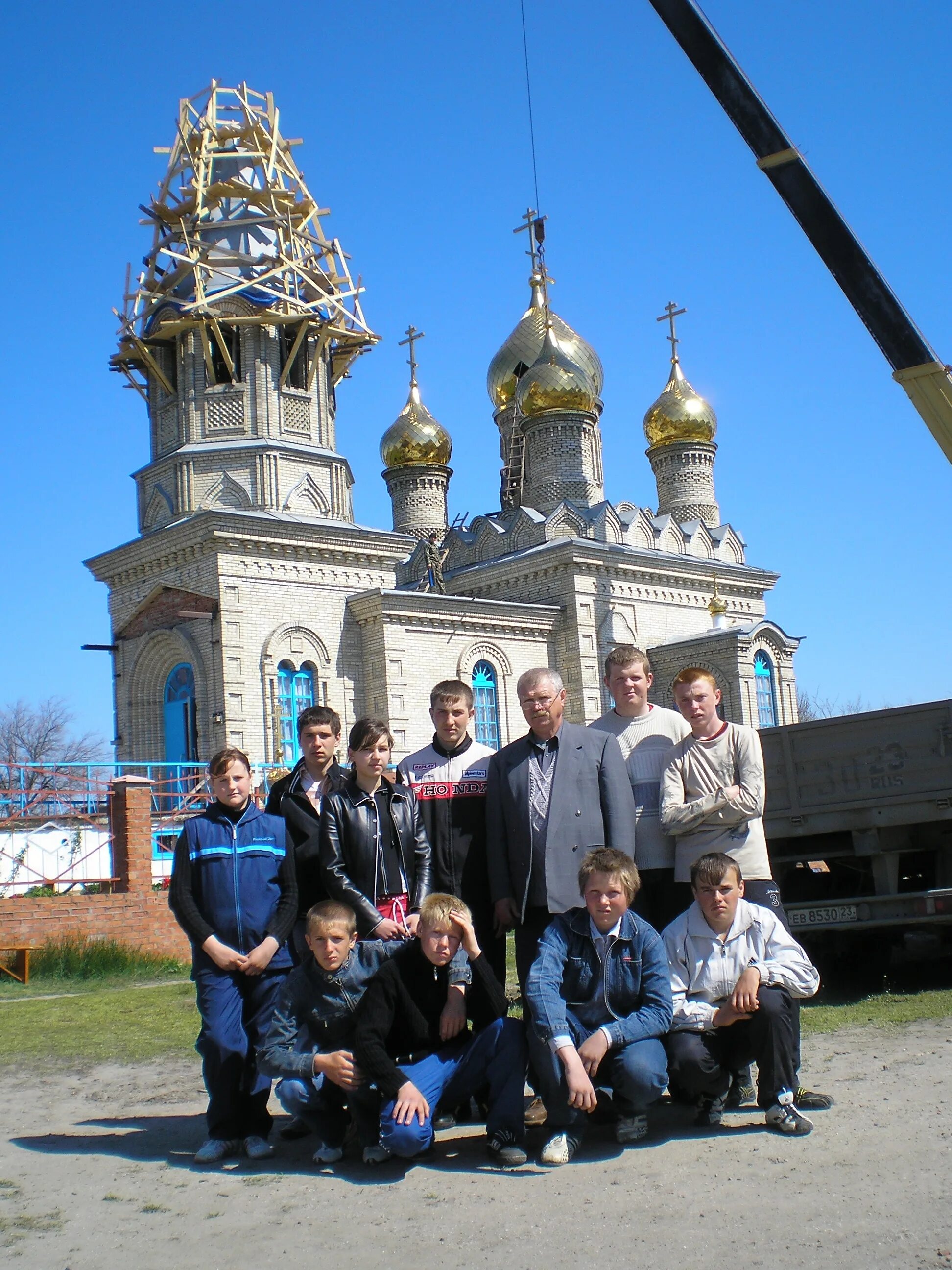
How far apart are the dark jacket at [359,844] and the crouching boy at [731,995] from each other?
1052 millimetres

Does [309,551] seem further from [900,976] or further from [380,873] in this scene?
[380,873]

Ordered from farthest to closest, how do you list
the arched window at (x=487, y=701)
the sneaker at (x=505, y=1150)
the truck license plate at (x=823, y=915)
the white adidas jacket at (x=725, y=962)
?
1. the arched window at (x=487, y=701)
2. the truck license plate at (x=823, y=915)
3. the white adidas jacket at (x=725, y=962)
4. the sneaker at (x=505, y=1150)

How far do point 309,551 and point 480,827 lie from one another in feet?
46.6

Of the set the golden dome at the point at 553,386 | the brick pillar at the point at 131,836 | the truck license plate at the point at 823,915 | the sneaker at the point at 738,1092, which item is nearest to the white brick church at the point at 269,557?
the golden dome at the point at 553,386

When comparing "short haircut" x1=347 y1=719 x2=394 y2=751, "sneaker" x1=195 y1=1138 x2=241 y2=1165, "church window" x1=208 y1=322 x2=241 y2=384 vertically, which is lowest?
"sneaker" x1=195 y1=1138 x2=241 y2=1165

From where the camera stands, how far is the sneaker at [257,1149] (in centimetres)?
438

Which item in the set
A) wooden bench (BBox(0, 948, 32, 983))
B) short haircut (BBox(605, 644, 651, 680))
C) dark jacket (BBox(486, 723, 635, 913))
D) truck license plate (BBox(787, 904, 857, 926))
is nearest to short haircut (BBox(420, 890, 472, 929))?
dark jacket (BBox(486, 723, 635, 913))

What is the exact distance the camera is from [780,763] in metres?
7.96

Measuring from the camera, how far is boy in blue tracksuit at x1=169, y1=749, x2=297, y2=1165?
4477 millimetres

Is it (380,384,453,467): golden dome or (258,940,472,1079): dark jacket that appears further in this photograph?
(380,384,453,467): golden dome

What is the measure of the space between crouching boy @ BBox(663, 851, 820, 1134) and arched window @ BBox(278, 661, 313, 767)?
13.7 meters

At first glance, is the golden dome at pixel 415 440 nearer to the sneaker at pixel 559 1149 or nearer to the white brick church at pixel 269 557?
the white brick church at pixel 269 557

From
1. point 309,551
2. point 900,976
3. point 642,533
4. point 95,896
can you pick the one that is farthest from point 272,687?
point 900,976

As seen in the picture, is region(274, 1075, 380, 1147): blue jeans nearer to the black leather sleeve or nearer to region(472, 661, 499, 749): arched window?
the black leather sleeve
